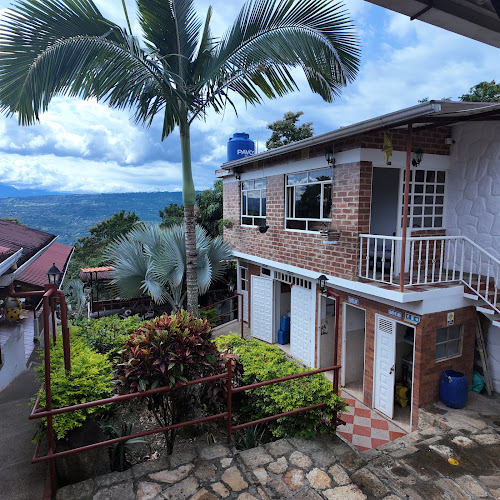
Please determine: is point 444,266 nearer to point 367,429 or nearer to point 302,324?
point 302,324

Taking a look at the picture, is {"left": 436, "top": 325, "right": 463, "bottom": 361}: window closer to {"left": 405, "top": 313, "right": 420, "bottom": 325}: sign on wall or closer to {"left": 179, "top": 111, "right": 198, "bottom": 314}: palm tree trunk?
{"left": 405, "top": 313, "right": 420, "bottom": 325}: sign on wall

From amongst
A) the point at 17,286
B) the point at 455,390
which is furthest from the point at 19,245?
the point at 455,390

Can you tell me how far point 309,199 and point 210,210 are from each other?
8261 millimetres

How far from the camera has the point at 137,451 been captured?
15.5 feet

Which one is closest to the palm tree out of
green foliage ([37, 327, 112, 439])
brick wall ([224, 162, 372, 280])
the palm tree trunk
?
the palm tree trunk

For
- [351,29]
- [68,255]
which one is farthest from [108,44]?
[68,255]

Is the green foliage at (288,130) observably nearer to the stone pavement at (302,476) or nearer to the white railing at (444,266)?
the white railing at (444,266)

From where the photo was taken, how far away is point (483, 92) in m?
13.7

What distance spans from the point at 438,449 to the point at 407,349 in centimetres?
280

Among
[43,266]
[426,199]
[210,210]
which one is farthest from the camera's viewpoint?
[210,210]

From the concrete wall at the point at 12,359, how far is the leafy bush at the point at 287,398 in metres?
4.24

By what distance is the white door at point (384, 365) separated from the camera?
267 inches

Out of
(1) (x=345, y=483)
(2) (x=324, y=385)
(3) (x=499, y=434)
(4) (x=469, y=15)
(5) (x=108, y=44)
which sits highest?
(5) (x=108, y=44)

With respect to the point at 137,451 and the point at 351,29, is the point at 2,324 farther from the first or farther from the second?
the point at 351,29
